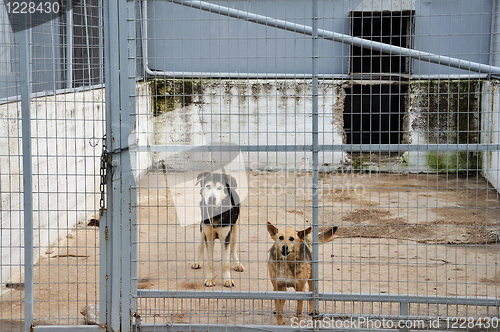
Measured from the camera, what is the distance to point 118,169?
374 centimetres

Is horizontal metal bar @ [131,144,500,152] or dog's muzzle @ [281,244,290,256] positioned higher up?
horizontal metal bar @ [131,144,500,152]

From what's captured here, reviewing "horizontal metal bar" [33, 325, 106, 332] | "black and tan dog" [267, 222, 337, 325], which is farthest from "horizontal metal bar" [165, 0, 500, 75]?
"horizontal metal bar" [33, 325, 106, 332]

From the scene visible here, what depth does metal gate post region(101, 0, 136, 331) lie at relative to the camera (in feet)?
12.0

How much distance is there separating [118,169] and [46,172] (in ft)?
9.33

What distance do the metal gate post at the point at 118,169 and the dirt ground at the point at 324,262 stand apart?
0.15m

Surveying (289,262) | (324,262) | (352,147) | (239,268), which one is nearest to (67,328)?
(289,262)

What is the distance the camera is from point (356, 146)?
367cm

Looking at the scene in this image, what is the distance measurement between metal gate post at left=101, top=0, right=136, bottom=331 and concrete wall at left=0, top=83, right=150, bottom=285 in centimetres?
14

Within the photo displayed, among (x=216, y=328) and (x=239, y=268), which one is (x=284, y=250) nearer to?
(x=216, y=328)

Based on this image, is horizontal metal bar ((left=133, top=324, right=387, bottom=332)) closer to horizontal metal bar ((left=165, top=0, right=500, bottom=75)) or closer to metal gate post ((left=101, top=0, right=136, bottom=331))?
metal gate post ((left=101, top=0, right=136, bottom=331))

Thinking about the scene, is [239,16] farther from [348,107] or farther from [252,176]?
[348,107]


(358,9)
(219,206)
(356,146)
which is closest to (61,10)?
(219,206)

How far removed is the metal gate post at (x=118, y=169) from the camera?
367 centimetres

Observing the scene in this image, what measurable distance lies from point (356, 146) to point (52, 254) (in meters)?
4.49
